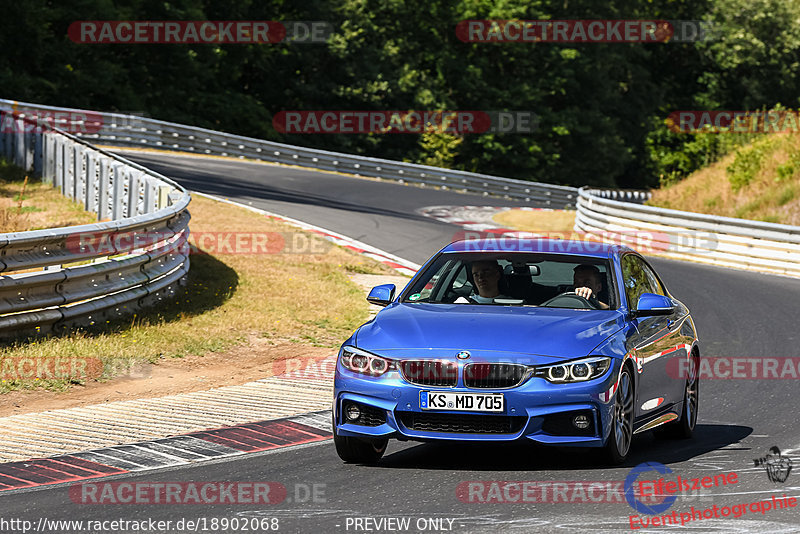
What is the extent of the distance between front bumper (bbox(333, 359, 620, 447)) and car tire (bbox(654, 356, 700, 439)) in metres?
1.86

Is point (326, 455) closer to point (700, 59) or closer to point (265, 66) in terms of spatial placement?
point (265, 66)

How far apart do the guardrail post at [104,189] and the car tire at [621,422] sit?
1334 cm

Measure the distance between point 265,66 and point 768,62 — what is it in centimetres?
3033

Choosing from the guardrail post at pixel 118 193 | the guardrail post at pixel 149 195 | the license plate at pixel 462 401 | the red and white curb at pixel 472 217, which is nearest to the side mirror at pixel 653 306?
the license plate at pixel 462 401

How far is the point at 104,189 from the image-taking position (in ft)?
63.9

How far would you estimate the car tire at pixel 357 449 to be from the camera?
7.57 metres

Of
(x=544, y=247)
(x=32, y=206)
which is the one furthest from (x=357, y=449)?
(x=32, y=206)

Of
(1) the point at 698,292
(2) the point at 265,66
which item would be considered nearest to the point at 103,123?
(2) the point at 265,66

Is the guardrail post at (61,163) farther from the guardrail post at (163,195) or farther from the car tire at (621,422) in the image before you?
the car tire at (621,422)

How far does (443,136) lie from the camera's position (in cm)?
5941

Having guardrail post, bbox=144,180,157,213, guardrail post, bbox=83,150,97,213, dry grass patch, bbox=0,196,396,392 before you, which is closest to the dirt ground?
dry grass patch, bbox=0,196,396,392

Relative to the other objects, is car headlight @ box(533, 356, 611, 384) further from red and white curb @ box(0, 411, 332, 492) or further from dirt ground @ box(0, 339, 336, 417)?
dirt ground @ box(0, 339, 336, 417)

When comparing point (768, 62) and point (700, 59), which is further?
point (700, 59)

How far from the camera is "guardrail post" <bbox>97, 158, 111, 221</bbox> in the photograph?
19.4 m
